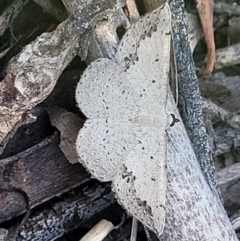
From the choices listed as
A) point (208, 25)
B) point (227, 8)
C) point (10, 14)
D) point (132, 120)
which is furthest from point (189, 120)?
point (10, 14)

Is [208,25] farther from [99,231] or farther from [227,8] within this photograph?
[99,231]

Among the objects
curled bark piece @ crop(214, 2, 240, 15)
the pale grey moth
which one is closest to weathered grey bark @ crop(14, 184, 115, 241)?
the pale grey moth

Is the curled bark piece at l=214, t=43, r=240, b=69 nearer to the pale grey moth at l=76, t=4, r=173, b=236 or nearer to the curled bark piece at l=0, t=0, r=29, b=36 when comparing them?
the pale grey moth at l=76, t=4, r=173, b=236

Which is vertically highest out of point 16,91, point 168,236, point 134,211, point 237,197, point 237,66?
point 16,91

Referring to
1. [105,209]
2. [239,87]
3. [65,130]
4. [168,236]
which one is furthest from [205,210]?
[239,87]

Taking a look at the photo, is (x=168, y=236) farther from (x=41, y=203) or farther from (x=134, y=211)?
(x=41, y=203)

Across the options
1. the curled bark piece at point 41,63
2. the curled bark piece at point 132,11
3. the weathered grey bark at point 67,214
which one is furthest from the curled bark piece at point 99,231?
the curled bark piece at point 132,11

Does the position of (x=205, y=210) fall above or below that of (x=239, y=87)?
below
